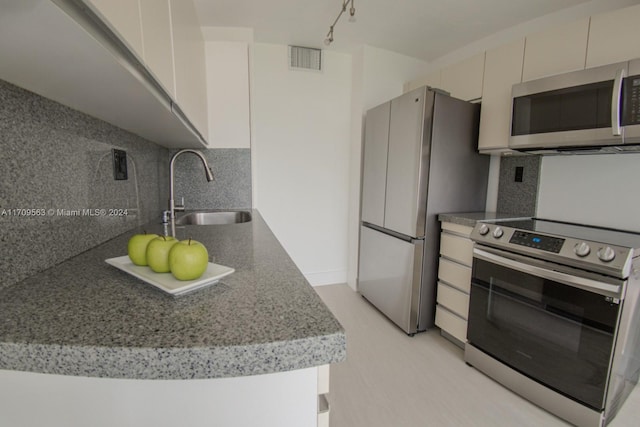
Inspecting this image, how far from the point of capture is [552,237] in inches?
54.3

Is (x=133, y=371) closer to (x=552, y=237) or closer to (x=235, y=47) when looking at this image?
(x=552, y=237)

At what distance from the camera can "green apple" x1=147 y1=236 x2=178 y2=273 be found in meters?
0.63

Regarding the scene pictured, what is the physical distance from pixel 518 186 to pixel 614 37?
1.00 metres

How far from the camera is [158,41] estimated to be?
71 centimetres

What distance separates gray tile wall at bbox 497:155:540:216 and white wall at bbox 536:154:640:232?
42mm

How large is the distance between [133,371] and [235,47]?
2220mm

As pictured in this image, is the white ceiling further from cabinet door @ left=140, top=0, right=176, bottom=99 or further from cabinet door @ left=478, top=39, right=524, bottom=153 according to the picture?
cabinet door @ left=140, top=0, right=176, bottom=99

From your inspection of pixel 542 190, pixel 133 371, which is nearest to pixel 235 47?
pixel 133 371

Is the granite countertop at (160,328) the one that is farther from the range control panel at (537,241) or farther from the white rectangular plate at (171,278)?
the range control panel at (537,241)

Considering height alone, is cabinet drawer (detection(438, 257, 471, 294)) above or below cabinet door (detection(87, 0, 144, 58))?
below

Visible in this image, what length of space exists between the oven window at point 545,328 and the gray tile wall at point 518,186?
2.52 feet

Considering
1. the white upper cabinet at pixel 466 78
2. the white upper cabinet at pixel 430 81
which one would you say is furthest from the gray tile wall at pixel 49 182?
the white upper cabinet at pixel 430 81

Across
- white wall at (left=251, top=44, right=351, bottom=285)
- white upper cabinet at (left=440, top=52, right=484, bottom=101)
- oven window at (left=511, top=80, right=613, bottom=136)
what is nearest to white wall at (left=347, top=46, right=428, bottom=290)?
white wall at (left=251, top=44, right=351, bottom=285)

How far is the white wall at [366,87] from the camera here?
2713 mm
